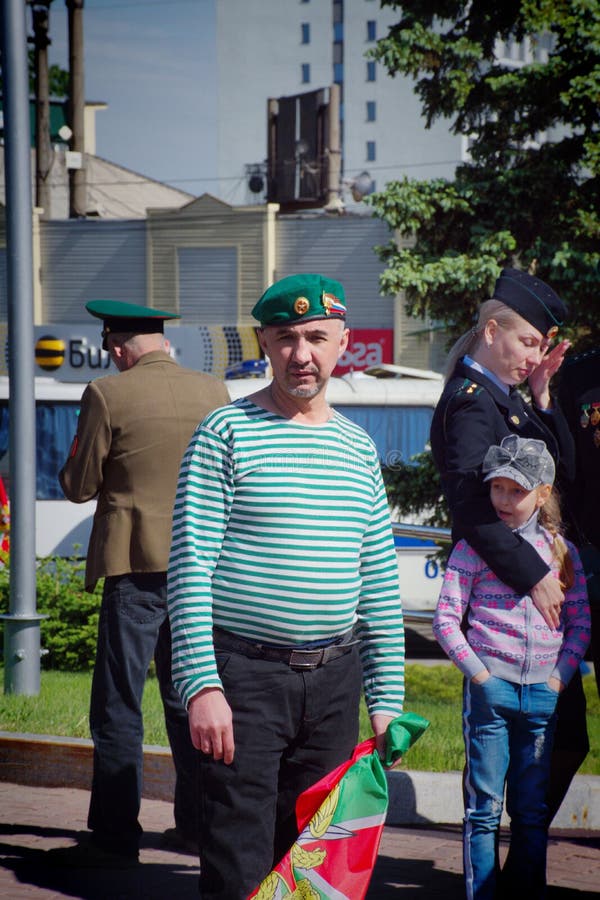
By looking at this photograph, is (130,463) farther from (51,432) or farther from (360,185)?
(360,185)

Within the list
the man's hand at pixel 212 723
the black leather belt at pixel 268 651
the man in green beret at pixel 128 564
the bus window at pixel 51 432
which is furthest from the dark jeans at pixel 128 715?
the bus window at pixel 51 432

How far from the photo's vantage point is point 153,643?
190 inches

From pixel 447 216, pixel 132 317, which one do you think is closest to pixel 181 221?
pixel 447 216

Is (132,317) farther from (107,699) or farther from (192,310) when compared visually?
(192,310)

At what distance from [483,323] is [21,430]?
3.31 m

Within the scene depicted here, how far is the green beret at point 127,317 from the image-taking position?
4.93m

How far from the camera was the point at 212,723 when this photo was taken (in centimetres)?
304

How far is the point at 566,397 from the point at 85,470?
6.02 ft

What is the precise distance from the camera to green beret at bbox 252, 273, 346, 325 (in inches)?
127

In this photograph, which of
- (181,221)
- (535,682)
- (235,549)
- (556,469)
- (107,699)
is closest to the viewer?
(235,549)

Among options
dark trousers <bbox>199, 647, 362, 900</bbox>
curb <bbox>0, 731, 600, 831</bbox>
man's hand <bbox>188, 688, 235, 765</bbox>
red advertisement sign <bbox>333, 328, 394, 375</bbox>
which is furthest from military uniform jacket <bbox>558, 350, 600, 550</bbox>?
red advertisement sign <bbox>333, 328, 394, 375</bbox>

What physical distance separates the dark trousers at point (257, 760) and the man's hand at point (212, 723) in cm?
9

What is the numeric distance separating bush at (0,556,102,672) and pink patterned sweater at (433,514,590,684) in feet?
15.2

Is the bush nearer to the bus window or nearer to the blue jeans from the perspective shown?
the bus window
